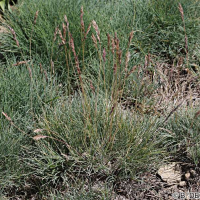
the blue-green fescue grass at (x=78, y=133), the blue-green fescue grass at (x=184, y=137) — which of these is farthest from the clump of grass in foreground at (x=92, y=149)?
the blue-green fescue grass at (x=184, y=137)

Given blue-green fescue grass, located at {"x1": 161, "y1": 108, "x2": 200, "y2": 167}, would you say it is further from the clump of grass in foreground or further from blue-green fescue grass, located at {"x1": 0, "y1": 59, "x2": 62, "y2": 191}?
blue-green fescue grass, located at {"x1": 0, "y1": 59, "x2": 62, "y2": 191}

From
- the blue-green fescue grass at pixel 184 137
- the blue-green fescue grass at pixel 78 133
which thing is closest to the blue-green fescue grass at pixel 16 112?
the blue-green fescue grass at pixel 78 133

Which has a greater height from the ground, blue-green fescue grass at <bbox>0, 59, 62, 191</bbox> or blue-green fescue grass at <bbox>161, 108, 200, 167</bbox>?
blue-green fescue grass at <bbox>0, 59, 62, 191</bbox>

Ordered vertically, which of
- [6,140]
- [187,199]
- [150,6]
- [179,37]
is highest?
[150,6]

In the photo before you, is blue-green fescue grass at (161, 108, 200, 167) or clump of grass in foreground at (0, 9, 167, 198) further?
blue-green fescue grass at (161, 108, 200, 167)

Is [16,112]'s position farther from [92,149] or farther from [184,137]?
[184,137]

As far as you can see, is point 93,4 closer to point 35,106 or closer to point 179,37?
point 179,37

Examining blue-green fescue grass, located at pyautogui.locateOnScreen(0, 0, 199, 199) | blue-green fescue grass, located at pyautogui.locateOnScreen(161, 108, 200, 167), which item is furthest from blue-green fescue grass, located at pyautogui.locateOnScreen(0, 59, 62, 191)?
blue-green fescue grass, located at pyautogui.locateOnScreen(161, 108, 200, 167)

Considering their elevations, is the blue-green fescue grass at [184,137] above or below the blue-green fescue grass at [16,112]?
below

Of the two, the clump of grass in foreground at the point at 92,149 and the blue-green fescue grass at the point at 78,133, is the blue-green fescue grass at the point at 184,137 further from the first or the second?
the clump of grass in foreground at the point at 92,149

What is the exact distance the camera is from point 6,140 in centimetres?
235

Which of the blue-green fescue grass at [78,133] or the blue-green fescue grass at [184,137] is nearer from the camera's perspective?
the blue-green fescue grass at [78,133]

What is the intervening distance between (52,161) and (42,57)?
4.59ft

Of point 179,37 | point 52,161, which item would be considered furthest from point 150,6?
point 52,161
